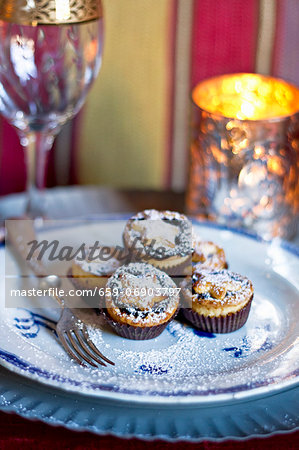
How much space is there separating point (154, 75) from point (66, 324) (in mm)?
836

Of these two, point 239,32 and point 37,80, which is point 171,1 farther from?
point 37,80

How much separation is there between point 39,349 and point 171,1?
909 millimetres

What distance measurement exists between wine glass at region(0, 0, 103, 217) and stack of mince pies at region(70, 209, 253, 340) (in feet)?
0.93

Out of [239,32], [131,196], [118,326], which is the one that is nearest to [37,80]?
[131,196]

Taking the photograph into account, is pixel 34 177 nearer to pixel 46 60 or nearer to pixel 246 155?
pixel 46 60

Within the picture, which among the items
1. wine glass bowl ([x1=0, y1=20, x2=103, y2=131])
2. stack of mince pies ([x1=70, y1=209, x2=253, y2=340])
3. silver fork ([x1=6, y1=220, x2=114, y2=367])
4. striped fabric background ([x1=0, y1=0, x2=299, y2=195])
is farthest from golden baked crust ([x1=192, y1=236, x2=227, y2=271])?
striped fabric background ([x1=0, y1=0, x2=299, y2=195])

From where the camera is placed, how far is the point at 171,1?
1.36 meters

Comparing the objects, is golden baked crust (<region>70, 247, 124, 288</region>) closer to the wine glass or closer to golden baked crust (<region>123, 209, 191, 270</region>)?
golden baked crust (<region>123, 209, 191, 270</region>)

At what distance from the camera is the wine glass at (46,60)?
880 mm

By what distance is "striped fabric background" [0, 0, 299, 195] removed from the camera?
4.51ft

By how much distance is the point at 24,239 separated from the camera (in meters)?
0.90

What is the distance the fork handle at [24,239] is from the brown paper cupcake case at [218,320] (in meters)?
0.21

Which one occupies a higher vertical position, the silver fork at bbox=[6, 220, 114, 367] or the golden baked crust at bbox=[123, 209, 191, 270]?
the golden baked crust at bbox=[123, 209, 191, 270]

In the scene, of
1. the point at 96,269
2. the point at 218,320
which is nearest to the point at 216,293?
the point at 218,320
